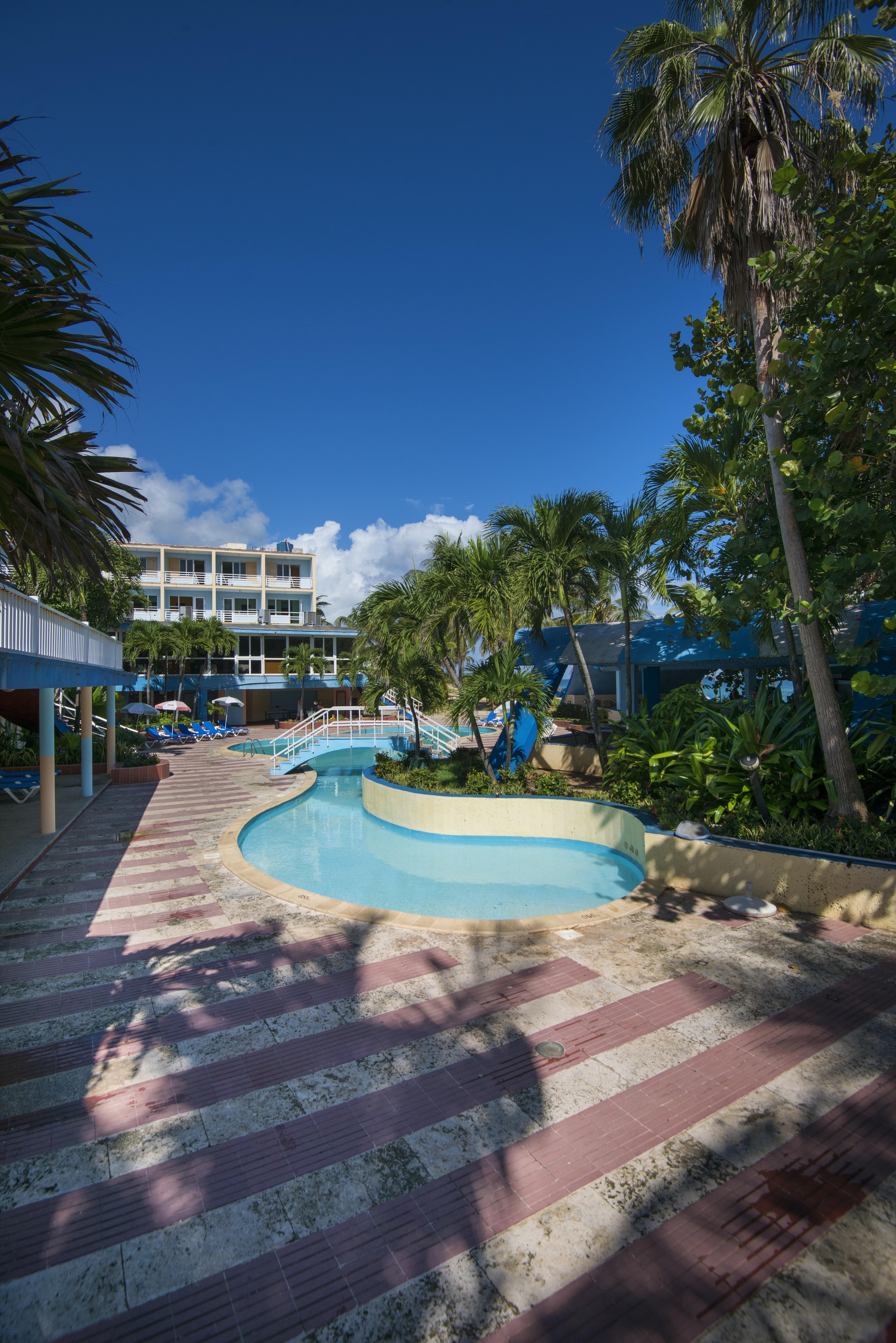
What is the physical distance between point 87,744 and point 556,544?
42.1 ft

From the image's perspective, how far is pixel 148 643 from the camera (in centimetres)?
3428

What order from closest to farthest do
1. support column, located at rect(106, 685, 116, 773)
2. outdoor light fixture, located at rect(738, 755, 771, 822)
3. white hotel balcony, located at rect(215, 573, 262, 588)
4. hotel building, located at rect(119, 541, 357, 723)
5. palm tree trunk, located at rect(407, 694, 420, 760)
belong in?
outdoor light fixture, located at rect(738, 755, 771, 822) < palm tree trunk, located at rect(407, 694, 420, 760) < support column, located at rect(106, 685, 116, 773) < hotel building, located at rect(119, 541, 357, 723) < white hotel balcony, located at rect(215, 573, 262, 588)

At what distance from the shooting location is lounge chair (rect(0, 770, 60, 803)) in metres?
14.2

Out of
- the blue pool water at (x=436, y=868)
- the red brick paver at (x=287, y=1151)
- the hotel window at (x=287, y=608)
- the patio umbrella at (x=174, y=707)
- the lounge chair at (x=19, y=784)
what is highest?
the hotel window at (x=287, y=608)

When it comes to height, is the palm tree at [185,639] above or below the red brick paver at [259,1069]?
above

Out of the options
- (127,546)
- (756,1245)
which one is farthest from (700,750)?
(127,546)

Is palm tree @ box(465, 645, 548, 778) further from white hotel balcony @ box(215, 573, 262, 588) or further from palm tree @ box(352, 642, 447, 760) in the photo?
white hotel balcony @ box(215, 573, 262, 588)

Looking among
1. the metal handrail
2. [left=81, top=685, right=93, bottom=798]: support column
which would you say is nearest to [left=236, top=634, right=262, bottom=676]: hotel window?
the metal handrail

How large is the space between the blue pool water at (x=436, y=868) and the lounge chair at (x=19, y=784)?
5.54 meters

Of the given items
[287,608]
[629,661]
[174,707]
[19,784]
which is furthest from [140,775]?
[287,608]

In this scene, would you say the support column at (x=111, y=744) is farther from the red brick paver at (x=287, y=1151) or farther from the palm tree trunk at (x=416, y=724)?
the red brick paver at (x=287, y=1151)

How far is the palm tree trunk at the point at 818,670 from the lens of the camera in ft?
24.5

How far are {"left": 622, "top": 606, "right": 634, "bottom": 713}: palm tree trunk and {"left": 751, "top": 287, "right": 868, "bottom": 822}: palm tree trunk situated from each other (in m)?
6.00

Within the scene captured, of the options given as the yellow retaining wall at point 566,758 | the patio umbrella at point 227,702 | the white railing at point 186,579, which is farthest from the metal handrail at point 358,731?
the white railing at point 186,579
